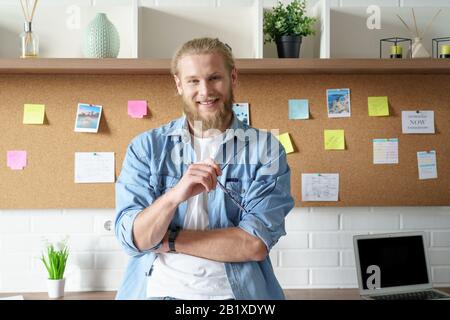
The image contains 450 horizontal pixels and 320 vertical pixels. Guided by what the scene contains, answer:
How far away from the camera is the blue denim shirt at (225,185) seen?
1182 mm

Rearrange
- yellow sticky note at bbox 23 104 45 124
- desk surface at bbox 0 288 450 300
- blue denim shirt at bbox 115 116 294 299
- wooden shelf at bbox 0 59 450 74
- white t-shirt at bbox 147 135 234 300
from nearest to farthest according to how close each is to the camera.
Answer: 1. white t-shirt at bbox 147 135 234 300
2. blue denim shirt at bbox 115 116 294 299
3. wooden shelf at bbox 0 59 450 74
4. desk surface at bbox 0 288 450 300
5. yellow sticky note at bbox 23 104 45 124

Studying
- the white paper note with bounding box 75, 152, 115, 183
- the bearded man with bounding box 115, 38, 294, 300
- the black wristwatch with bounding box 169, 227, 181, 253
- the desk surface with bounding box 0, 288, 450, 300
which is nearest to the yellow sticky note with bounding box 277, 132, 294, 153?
the desk surface with bounding box 0, 288, 450, 300

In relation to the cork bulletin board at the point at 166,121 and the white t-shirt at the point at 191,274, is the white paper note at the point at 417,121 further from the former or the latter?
the white t-shirt at the point at 191,274

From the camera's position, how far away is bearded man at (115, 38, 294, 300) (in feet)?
3.67

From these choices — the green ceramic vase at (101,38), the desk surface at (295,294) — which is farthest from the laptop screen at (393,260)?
the green ceramic vase at (101,38)

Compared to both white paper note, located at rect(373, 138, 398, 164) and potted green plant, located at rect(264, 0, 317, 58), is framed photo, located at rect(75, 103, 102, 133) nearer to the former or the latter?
potted green plant, located at rect(264, 0, 317, 58)

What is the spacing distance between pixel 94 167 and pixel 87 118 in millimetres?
180

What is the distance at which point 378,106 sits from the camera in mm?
2082

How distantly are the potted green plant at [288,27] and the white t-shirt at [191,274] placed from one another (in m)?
0.92

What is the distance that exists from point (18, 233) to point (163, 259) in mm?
1116

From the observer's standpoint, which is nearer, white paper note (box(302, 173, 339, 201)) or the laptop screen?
→ the laptop screen

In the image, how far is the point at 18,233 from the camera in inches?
81.4

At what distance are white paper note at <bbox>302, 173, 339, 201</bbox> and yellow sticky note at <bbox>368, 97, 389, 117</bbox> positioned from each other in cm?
27

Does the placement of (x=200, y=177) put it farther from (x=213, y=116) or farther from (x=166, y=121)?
(x=166, y=121)
